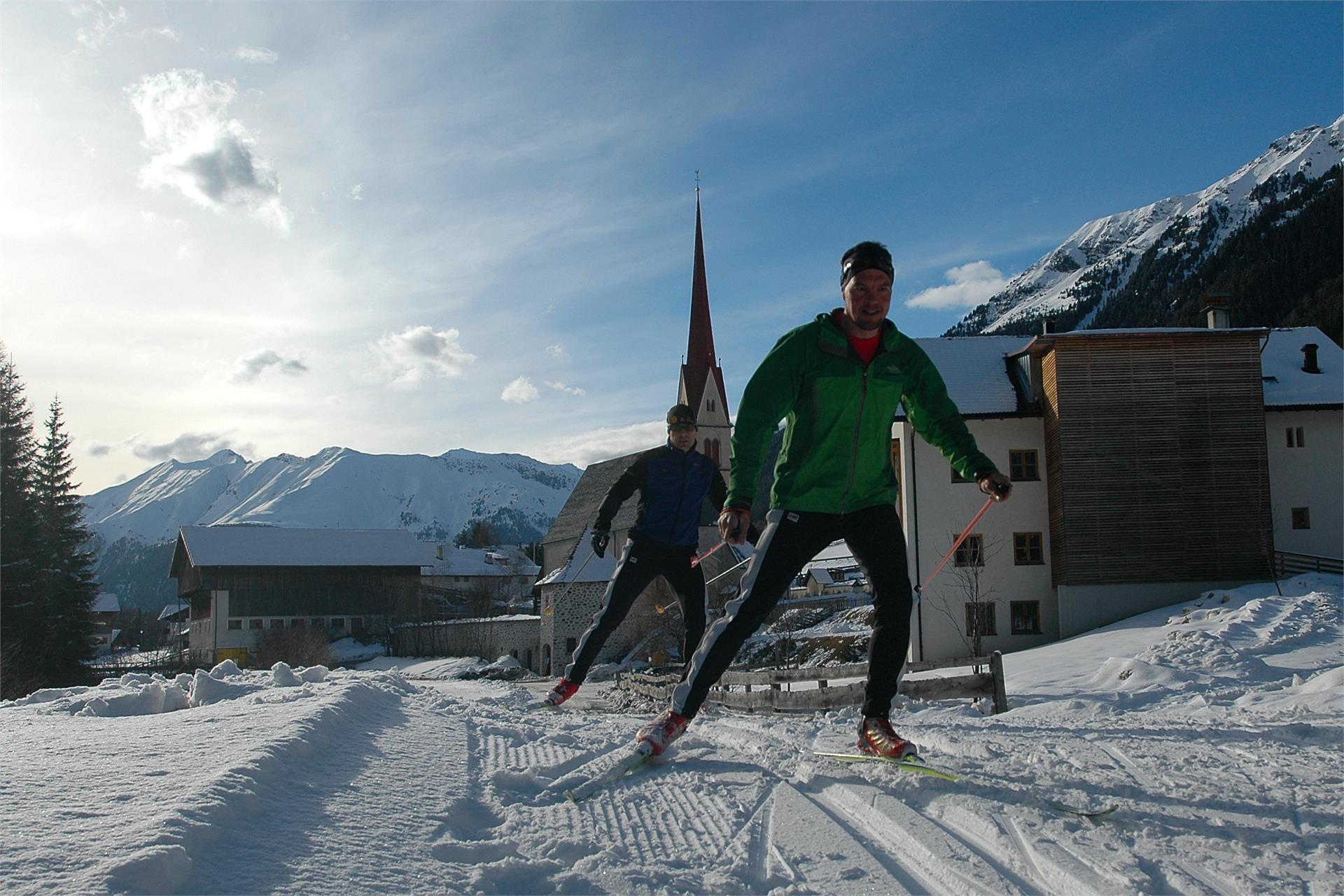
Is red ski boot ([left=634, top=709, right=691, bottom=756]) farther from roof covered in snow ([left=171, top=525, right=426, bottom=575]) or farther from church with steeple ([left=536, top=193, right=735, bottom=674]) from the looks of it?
roof covered in snow ([left=171, top=525, right=426, bottom=575])

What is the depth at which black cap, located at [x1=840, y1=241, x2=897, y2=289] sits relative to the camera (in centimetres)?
426

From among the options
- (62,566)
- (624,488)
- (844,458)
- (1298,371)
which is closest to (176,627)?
(62,566)

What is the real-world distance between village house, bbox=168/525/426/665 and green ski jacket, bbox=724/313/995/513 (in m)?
60.9

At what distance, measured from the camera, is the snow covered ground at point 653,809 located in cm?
238

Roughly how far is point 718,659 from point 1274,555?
94.4 ft

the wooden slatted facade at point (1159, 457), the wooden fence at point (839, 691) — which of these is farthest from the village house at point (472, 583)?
the wooden fence at point (839, 691)

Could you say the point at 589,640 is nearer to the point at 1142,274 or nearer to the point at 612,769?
the point at 612,769

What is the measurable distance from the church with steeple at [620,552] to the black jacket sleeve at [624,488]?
78.9 ft

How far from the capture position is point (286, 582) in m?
62.7

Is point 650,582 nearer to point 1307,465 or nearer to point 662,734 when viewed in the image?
point 662,734

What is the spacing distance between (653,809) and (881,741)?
1211 millimetres

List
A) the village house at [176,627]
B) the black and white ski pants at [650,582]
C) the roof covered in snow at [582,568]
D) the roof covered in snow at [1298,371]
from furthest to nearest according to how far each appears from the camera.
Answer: the village house at [176,627] < the roof covered in snow at [582,568] < the roof covered in snow at [1298,371] < the black and white ski pants at [650,582]

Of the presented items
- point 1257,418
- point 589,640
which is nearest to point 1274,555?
point 1257,418

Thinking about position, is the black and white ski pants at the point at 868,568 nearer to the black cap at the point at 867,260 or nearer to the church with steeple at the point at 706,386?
the black cap at the point at 867,260
